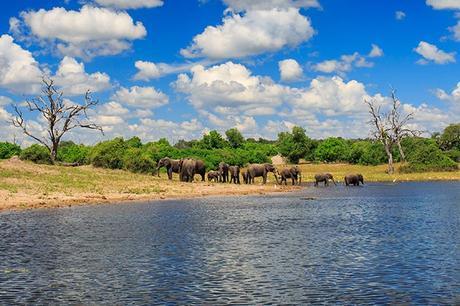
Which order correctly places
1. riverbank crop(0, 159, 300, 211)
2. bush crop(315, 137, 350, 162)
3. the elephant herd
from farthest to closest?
bush crop(315, 137, 350, 162) < the elephant herd < riverbank crop(0, 159, 300, 211)

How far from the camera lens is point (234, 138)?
181 metres

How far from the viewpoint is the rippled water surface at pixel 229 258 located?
647 inches

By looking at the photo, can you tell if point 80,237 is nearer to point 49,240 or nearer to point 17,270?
point 49,240

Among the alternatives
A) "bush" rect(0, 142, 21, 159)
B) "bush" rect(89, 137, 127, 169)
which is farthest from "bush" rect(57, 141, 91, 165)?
"bush" rect(89, 137, 127, 169)

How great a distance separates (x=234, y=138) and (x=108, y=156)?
97.3 m

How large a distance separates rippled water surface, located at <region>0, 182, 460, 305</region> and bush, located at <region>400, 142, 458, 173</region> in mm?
80065

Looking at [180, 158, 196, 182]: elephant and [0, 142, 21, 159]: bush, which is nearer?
[180, 158, 196, 182]: elephant

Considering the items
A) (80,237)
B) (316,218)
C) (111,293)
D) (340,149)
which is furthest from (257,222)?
(340,149)

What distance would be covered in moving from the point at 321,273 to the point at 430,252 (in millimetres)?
6221

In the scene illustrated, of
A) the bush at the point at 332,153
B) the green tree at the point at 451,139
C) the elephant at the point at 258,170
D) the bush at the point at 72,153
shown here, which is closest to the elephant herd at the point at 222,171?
the elephant at the point at 258,170

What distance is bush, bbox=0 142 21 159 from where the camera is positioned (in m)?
144

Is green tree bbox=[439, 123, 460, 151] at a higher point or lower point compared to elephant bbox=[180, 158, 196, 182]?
higher

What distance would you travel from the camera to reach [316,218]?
122 ft

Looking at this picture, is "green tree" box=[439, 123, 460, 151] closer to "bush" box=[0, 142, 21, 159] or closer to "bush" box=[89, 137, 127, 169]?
"bush" box=[89, 137, 127, 169]
